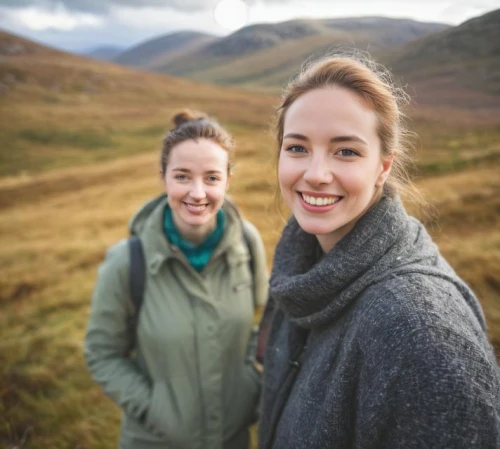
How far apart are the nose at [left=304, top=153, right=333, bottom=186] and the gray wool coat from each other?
0.95 feet

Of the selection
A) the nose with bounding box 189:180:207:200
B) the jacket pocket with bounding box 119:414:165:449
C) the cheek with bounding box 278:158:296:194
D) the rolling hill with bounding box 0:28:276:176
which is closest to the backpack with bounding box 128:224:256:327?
the nose with bounding box 189:180:207:200

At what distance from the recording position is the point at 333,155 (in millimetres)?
1690

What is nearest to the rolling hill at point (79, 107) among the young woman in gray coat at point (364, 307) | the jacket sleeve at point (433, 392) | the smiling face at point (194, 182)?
the smiling face at point (194, 182)

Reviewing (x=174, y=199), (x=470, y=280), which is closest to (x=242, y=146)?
(x=470, y=280)

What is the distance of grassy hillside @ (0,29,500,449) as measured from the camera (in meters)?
4.34

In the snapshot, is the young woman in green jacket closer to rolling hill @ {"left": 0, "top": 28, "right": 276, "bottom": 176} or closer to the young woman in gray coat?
the young woman in gray coat

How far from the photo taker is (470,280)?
238 inches

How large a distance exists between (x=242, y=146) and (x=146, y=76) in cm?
5277

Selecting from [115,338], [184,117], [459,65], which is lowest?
[115,338]

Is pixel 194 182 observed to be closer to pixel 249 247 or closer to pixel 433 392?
pixel 249 247

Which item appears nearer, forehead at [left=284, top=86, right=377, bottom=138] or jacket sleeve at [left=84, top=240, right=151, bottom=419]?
forehead at [left=284, top=86, right=377, bottom=138]

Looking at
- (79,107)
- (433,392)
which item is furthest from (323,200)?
(79,107)

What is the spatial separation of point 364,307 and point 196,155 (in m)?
1.73

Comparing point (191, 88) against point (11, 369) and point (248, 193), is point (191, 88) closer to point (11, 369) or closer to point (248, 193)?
point (248, 193)
